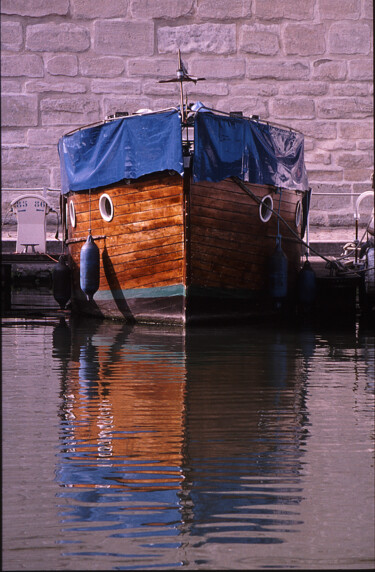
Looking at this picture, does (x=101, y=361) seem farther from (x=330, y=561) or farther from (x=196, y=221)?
(x=330, y=561)

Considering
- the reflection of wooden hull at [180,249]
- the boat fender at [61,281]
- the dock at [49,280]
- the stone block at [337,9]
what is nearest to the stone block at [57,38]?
the dock at [49,280]

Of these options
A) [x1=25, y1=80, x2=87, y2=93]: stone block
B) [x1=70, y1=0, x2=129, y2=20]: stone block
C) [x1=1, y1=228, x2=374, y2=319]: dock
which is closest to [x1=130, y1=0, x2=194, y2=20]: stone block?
[x1=70, y1=0, x2=129, y2=20]: stone block

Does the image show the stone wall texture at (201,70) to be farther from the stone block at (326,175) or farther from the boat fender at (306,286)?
the boat fender at (306,286)

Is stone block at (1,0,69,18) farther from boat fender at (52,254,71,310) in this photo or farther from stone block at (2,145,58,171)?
boat fender at (52,254,71,310)

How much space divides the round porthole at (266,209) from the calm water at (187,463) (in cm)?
325

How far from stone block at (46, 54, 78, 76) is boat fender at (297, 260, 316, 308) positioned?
18.7ft

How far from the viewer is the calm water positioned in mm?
2160

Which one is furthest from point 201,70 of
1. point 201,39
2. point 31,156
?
point 31,156

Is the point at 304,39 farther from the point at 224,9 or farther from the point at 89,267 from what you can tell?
the point at 89,267

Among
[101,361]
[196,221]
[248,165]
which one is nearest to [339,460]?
[101,361]

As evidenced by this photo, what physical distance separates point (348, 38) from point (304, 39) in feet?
2.23

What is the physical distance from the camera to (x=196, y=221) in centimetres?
820

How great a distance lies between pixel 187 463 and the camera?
9.88 ft

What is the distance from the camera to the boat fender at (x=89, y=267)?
8992 millimetres
